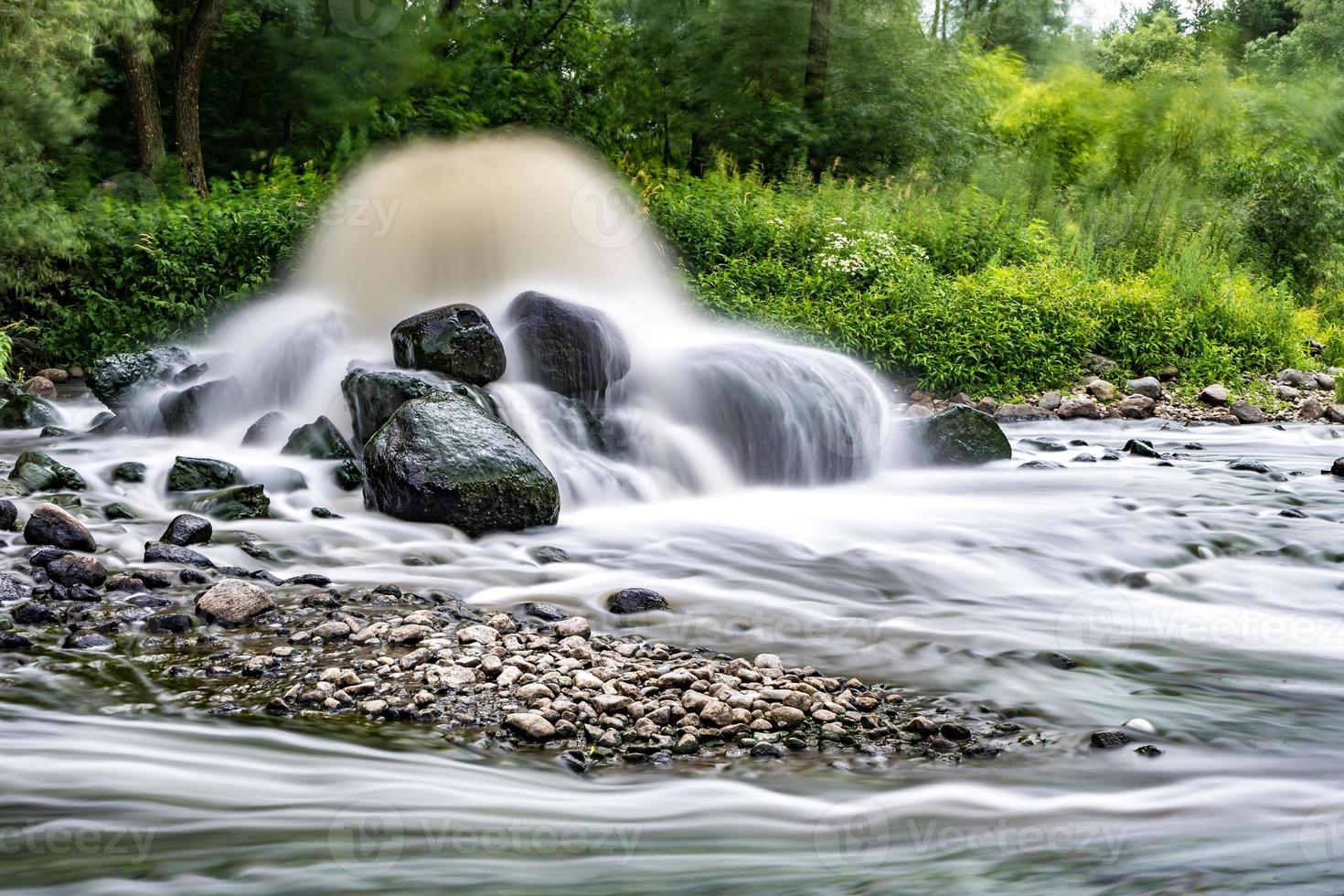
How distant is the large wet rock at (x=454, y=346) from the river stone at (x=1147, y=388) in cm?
825

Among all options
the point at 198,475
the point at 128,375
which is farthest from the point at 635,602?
the point at 128,375

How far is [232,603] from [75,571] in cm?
86

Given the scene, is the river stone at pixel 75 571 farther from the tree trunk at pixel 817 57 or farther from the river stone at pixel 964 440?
the tree trunk at pixel 817 57

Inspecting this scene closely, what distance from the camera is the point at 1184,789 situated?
330 centimetres

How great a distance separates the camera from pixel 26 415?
10016 mm

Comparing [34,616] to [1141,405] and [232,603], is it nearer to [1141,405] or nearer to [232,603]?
[232,603]

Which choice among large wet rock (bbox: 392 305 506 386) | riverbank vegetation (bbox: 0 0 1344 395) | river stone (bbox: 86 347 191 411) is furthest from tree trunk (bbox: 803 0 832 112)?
river stone (bbox: 86 347 191 411)

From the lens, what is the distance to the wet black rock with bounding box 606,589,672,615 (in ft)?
16.5

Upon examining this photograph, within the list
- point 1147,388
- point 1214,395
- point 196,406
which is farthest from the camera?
point 1147,388

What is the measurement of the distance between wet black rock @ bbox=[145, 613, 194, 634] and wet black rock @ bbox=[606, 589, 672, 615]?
68.5 inches

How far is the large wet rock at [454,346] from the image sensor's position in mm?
8516

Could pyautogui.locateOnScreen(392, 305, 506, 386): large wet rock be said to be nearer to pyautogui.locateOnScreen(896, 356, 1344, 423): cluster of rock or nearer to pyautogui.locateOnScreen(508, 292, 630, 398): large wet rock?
pyautogui.locateOnScreen(508, 292, 630, 398): large wet rock

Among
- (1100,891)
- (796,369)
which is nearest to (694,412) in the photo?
Result: (796,369)

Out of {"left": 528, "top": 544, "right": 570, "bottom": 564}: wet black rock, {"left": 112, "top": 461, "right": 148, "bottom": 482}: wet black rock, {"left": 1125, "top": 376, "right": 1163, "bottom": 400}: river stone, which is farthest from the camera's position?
{"left": 1125, "top": 376, "right": 1163, "bottom": 400}: river stone
